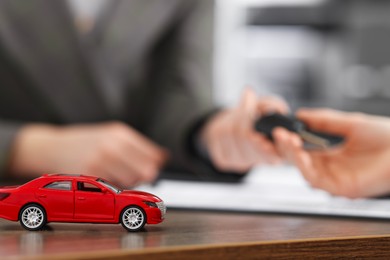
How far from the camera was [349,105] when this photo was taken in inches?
96.8

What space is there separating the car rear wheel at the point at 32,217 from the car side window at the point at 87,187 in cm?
2

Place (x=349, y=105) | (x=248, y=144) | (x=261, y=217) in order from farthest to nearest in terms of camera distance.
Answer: (x=349, y=105) → (x=248, y=144) → (x=261, y=217)

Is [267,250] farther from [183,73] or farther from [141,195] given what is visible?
[183,73]

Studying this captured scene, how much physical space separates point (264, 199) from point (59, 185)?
0.89ft

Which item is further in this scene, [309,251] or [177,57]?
[177,57]

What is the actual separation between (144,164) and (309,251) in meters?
0.56

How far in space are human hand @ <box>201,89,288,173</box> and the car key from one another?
0.03 m

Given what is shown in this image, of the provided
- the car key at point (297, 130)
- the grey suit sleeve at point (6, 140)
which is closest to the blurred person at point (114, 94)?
the grey suit sleeve at point (6, 140)

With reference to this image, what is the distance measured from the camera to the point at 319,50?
2674 millimetres

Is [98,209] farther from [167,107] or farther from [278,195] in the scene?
[167,107]

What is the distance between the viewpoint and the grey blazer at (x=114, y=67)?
1.10m

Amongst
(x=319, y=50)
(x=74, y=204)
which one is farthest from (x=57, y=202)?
(x=319, y=50)

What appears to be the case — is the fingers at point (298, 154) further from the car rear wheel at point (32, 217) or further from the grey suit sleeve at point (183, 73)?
the grey suit sleeve at point (183, 73)

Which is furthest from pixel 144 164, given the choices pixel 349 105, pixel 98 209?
pixel 349 105
